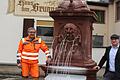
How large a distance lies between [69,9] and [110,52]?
1.26 meters

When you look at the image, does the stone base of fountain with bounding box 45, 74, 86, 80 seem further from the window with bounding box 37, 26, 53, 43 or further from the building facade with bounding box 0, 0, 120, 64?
the window with bounding box 37, 26, 53, 43

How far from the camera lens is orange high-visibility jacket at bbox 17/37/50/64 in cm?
966

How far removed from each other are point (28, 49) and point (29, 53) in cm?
11

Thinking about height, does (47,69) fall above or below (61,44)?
below

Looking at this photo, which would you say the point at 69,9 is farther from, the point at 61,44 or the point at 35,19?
the point at 35,19

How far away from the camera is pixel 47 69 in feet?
27.6

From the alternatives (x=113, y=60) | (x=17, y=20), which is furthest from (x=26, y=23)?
(x=113, y=60)

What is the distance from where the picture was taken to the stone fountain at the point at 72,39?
330 inches

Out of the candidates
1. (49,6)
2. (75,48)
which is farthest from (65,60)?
(49,6)

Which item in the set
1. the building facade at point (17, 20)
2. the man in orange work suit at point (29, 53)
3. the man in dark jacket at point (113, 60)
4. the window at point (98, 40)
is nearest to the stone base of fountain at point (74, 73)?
the man in dark jacket at point (113, 60)

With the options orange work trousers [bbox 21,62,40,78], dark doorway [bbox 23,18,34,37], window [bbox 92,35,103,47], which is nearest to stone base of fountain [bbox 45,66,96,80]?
orange work trousers [bbox 21,62,40,78]

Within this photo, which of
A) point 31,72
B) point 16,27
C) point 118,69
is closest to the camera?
point 118,69

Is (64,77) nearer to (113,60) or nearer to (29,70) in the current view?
(113,60)

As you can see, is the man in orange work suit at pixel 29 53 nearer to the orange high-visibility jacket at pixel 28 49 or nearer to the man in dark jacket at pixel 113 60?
the orange high-visibility jacket at pixel 28 49
